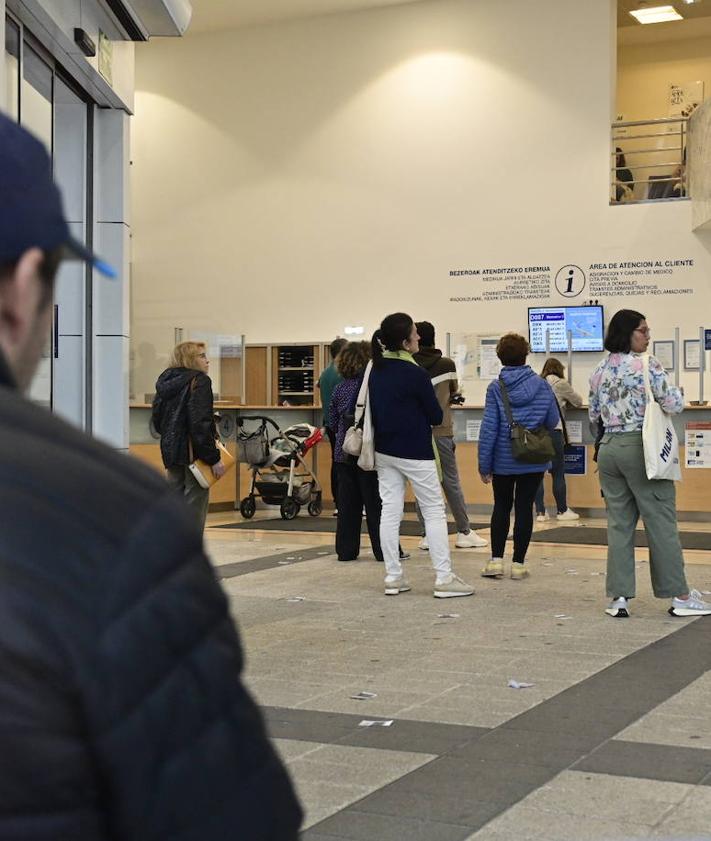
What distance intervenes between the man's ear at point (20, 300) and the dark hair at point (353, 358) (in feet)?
28.2

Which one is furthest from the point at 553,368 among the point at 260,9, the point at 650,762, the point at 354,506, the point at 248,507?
the point at 650,762

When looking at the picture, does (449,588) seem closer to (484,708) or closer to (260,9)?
(484,708)

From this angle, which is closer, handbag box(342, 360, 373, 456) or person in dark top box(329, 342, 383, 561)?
handbag box(342, 360, 373, 456)

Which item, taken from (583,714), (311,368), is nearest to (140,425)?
(311,368)

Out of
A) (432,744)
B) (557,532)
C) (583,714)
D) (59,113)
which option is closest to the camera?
(432,744)

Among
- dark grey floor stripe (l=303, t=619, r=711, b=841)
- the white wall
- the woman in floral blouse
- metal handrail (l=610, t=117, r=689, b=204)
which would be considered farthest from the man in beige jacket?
metal handrail (l=610, t=117, r=689, b=204)

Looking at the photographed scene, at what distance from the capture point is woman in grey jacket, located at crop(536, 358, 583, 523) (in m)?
14.5

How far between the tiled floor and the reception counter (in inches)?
246

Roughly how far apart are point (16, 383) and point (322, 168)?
57.4ft

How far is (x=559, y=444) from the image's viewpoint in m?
14.2

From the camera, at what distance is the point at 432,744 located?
439 cm

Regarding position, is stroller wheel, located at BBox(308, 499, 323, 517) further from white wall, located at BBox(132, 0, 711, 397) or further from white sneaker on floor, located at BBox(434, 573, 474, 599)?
→ white sneaker on floor, located at BBox(434, 573, 474, 599)

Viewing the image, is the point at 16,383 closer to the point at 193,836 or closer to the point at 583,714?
the point at 193,836

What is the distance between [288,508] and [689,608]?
783 centimetres
